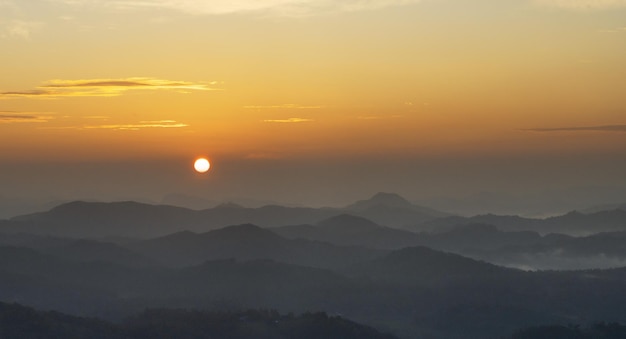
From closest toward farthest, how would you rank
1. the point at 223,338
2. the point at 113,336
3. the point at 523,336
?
the point at 113,336 → the point at 223,338 → the point at 523,336

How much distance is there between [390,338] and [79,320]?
71533 millimetres

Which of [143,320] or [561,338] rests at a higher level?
[143,320]

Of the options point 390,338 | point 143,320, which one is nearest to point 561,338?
point 390,338

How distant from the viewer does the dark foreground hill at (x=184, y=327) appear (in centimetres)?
16838

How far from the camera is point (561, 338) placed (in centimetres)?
19138

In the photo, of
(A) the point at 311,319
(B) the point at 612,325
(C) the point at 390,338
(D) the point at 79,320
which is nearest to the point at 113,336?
(D) the point at 79,320

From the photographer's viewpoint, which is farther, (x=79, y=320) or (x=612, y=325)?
(x=612, y=325)

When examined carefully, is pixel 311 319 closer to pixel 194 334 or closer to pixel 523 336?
pixel 194 334

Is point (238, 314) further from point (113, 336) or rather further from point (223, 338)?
point (113, 336)

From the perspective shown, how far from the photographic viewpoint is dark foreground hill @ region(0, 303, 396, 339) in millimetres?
168375

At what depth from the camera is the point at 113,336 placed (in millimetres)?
169500

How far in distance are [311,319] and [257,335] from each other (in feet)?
50.5

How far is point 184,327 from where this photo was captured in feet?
608

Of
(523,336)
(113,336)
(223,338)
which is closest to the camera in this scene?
(113,336)
